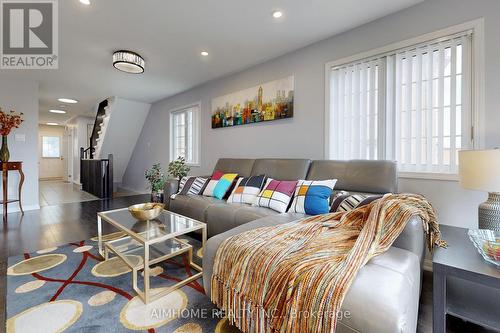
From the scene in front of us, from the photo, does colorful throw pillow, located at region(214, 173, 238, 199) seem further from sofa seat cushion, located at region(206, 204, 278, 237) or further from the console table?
the console table

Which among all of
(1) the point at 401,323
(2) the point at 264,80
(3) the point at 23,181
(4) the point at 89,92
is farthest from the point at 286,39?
(3) the point at 23,181

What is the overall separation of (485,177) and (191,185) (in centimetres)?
273

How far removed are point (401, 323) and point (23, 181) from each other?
213 inches

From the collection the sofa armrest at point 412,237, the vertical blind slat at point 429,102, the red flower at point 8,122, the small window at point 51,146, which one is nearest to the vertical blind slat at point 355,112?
the vertical blind slat at point 429,102

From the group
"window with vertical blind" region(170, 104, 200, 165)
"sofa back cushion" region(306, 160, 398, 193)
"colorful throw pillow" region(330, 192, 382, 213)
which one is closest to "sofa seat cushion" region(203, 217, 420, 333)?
"colorful throw pillow" region(330, 192, 382, 213)

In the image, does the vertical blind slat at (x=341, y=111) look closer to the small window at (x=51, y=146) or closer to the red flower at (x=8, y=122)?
the red flower at (x=8, y=122)

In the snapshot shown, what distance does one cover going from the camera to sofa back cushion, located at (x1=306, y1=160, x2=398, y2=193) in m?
1.95

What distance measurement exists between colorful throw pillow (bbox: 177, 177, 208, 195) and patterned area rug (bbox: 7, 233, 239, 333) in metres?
0.99

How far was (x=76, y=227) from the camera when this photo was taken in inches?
120

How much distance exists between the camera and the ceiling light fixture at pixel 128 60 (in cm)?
288

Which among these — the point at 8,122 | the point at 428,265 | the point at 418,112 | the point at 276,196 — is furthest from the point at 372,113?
the point at 8,122

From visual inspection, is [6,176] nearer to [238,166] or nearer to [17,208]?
[17,208]

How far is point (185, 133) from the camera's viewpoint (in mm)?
4812

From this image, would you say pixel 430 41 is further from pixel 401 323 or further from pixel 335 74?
pixel 401 323
